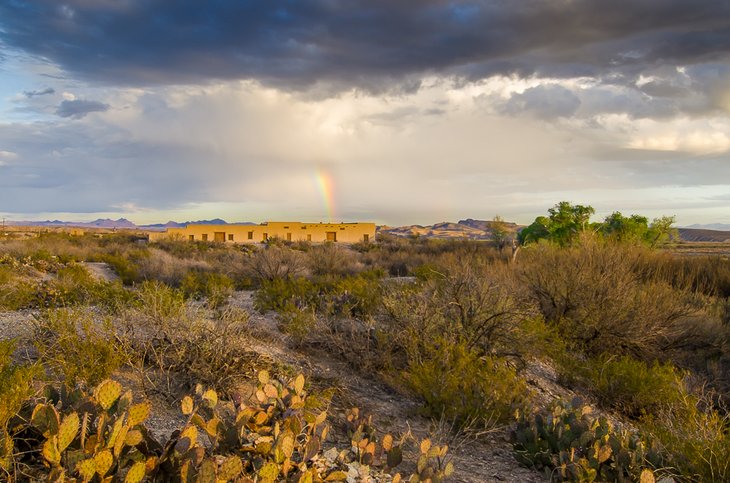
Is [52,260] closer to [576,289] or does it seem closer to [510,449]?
[576,289]

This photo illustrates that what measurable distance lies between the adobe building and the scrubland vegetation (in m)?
38.6

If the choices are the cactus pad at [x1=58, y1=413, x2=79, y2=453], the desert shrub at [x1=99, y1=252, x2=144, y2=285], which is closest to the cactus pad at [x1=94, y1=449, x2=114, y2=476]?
the cactus pad at [x1=58, y1=413, x2=79, y2=453]

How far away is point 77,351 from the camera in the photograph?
5.41 metres

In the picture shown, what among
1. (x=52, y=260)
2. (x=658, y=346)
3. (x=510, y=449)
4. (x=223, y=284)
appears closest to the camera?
(x=510, y=449)

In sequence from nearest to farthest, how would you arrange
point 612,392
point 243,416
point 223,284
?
1. point 243,416
2. point 612,392
3. point 223,284

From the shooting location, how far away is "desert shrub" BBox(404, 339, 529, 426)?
5715mm

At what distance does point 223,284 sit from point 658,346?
9.68 m

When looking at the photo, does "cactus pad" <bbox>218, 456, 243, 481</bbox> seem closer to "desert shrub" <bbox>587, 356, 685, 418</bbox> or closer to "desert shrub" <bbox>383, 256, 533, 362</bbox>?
"desert shrub" <bbox>383, 256, 533, 362</bbox>

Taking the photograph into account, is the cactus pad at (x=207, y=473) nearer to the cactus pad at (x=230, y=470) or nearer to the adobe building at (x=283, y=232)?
the cactus pad at (x=230, y=470)

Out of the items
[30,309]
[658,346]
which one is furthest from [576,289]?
[30,309]

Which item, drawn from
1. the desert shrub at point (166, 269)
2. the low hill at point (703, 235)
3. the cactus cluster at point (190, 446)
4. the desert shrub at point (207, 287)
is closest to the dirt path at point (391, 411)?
the cactus cluster at point (190, 446)

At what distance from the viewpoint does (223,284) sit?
556 inches

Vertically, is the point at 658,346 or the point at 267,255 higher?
the point at 267,255

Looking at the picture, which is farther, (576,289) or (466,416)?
(576,289)
